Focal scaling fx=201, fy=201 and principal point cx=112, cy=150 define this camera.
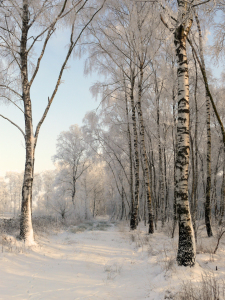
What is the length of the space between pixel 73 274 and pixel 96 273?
1.68ft

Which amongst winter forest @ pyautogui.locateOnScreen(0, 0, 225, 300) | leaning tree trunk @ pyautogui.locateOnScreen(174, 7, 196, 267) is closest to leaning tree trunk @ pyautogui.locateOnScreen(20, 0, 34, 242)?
winter forest @ pyautogui.locateOnScreen(0, 0, 225, 300)

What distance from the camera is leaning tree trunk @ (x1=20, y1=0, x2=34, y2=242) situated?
6970 mm

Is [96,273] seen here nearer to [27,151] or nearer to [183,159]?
[183,159]

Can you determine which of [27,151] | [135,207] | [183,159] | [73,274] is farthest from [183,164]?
[135,207]

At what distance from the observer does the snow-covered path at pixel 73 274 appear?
10.8ft

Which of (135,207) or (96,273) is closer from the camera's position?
(96,273)

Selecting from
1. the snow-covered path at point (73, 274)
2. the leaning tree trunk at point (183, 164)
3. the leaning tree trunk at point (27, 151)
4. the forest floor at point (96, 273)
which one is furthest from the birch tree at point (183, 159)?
the leaning tree trunk at point (27, 151)

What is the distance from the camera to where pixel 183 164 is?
453cm

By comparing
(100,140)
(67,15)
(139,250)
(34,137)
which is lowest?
(139,250)

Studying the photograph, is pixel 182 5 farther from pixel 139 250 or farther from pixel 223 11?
pixel 139 250

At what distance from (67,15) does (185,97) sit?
637 cm

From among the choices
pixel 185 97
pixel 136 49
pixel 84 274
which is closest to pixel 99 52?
pixel 136 49

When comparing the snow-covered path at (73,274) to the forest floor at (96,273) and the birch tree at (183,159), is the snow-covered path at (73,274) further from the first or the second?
the birch tree at (183,159)

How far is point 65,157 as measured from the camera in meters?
22.4
